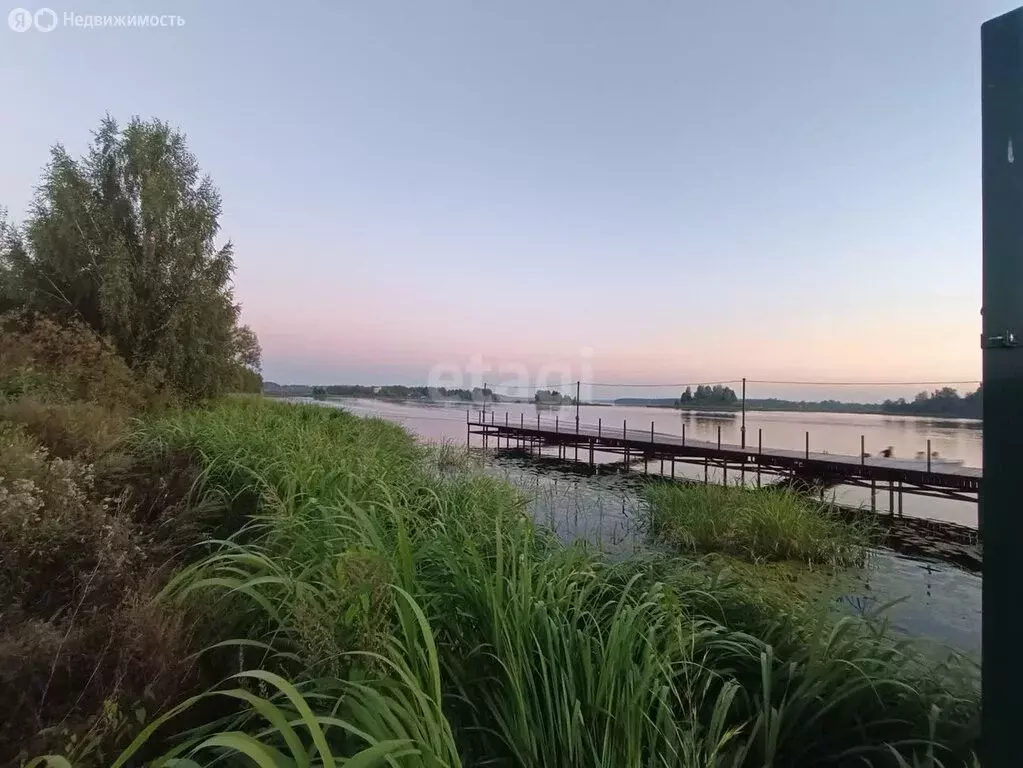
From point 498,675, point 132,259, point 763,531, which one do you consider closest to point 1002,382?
point 498,675

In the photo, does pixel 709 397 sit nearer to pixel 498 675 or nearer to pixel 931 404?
pixel 931 404

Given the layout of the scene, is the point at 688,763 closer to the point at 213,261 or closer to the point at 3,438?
the point at 3,438

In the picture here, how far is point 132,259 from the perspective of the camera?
10938 millimetres

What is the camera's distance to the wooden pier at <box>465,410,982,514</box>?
472 inches

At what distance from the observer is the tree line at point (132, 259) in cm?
1059

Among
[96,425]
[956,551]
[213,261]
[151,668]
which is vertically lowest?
[956,551]

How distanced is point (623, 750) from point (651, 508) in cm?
744

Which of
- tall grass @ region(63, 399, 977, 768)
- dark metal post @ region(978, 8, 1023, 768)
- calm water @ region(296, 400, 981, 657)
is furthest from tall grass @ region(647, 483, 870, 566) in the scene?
dark metal post @ region(978, 8, 1023, 768)

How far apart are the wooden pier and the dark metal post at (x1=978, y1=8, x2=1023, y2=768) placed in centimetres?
625

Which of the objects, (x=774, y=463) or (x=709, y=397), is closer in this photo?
(x=774, y=463)

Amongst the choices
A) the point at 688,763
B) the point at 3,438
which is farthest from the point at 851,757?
the point at 3,438

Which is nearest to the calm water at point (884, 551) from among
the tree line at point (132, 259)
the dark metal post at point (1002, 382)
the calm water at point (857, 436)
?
the calm water at point (857, 436)

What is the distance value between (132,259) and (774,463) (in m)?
17.6

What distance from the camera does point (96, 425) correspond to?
470cm
